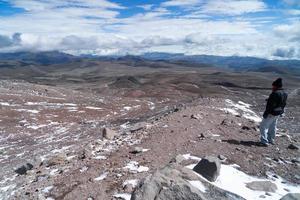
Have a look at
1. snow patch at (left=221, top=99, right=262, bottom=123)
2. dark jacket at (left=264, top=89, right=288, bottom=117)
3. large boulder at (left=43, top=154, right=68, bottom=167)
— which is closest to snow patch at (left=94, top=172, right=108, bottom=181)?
large boulder at (left=43, top=154, right=68, bottom=167)

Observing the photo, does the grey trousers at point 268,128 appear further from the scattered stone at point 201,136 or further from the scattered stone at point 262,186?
the scattered stone at point 262,186

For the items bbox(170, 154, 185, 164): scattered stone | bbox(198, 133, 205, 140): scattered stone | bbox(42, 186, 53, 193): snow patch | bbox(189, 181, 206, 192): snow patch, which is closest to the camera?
bbox(189, 181, 206, 192): snow patch

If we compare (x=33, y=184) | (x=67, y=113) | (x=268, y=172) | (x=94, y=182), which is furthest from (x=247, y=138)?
(x=67, y=113)

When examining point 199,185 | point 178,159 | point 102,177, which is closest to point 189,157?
point 178,159

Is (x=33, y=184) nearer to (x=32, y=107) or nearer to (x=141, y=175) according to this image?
(x=141, y=175)

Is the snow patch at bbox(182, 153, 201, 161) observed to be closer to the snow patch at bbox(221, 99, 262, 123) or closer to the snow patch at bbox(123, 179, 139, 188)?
the snow patch at bbox(123, 179, 139, 188)

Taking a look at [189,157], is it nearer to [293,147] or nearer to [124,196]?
[124,196]
